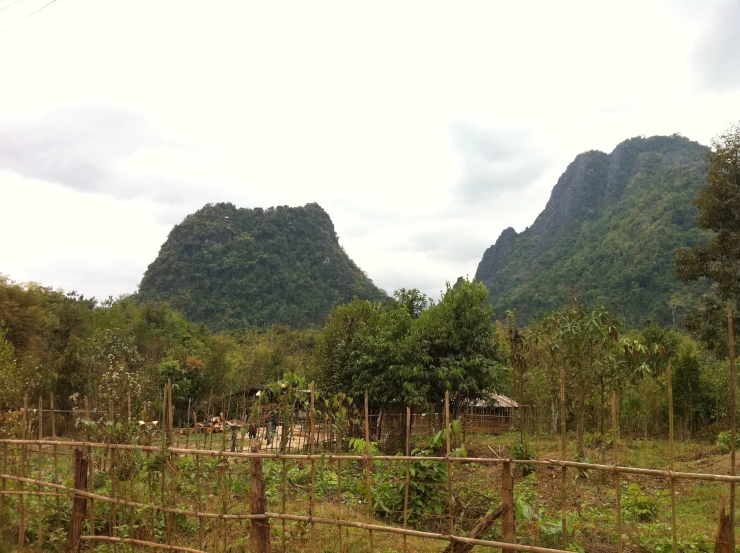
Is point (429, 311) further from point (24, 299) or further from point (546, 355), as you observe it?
point (24, 299)

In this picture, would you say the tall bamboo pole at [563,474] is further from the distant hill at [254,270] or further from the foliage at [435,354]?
the distant hill at [254,270]

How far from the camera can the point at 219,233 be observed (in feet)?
200

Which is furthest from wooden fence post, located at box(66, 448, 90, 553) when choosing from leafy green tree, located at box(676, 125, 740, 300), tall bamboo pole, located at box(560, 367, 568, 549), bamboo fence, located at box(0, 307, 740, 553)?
leafy green tree, located at box(676, 125, 740, 300)

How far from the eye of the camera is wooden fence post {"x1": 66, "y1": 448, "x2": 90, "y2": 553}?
207 inches

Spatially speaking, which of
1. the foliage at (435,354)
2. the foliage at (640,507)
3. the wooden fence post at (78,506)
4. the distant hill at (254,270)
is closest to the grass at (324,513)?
the foliage at (640,507)

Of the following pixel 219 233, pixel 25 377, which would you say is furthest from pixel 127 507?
pixel 219 233

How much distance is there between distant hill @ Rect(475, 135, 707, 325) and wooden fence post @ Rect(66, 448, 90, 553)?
672 inches

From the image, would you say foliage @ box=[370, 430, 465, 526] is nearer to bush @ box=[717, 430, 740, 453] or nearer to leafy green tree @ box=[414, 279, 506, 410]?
leafy green tree @ box=[414, 279, 506, 410]

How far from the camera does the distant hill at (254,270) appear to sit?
5422 cm

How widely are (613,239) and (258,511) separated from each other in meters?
49.9

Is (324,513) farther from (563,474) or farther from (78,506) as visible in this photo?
(563,474)

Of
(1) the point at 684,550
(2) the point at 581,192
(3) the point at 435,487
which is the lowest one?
(1) the point at 684,550

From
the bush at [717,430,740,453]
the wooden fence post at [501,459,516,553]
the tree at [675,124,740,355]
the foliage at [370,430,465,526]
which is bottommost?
the bush at [717,430,740,453]

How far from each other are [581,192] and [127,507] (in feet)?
228
